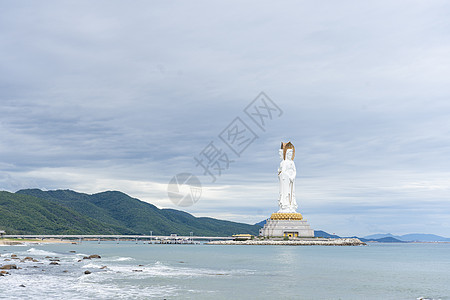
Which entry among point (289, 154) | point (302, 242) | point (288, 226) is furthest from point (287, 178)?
point (302, 242)

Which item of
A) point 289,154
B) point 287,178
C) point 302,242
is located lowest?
point 302,242

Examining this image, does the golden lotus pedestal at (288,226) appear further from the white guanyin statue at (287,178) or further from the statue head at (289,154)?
the statue head at (289,154)

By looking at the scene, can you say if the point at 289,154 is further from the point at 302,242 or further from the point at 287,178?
the point at 302,242

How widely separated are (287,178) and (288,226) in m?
16.7

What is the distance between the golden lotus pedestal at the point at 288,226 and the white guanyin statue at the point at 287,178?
340 cm

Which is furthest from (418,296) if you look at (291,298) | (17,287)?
(17,287)

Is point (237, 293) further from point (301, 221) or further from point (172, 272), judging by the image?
point (301, 221)

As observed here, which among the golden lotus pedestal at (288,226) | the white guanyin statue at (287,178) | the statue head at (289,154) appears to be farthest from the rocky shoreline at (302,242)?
the statue head at (289,154)

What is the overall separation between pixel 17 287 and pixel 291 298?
79.0ft

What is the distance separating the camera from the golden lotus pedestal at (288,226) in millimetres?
164250

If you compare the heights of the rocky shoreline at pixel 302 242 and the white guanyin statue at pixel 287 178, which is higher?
the white guanyin statue at pixel 287 178

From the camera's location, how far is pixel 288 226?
165 metres

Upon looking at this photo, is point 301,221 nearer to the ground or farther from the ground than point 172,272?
A: farther from the ground

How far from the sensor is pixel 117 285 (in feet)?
151
